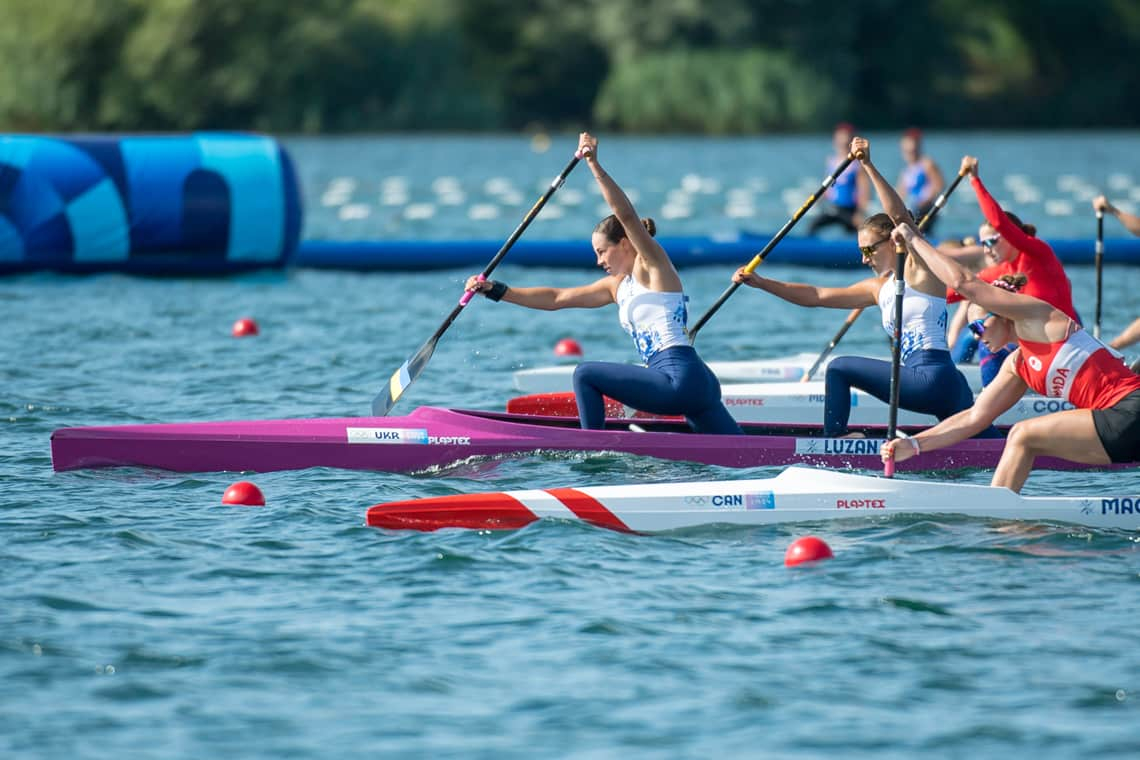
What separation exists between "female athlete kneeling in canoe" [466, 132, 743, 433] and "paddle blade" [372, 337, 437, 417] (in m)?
0.95

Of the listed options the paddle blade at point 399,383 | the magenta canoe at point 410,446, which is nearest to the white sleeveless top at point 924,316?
the magenta canoe at point 410,446

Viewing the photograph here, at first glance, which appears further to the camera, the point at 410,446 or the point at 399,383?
the point at 399,383

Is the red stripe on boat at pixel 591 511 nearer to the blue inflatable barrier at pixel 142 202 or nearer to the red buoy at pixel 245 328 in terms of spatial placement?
the red buoy at pixel 245 328

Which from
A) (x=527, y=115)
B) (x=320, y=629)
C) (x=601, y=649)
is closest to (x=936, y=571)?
(x=601, y=649)

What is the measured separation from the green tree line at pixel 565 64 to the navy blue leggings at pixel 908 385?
3752 cm

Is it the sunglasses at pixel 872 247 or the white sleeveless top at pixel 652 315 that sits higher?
the sunglasses at pixel 872 247

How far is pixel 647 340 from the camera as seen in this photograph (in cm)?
962

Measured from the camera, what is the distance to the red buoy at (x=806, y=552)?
7.73 m

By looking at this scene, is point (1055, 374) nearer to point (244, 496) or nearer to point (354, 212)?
point (244, 496)

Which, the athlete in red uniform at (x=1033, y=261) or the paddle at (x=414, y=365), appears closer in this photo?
the athlete in red uniform at (x=1033, y=261)

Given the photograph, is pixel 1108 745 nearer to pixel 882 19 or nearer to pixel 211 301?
pixel 211 301

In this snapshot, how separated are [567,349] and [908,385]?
5911mm

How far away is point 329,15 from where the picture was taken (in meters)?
50.5

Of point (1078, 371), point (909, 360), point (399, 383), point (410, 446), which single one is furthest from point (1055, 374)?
point (399, 383)
